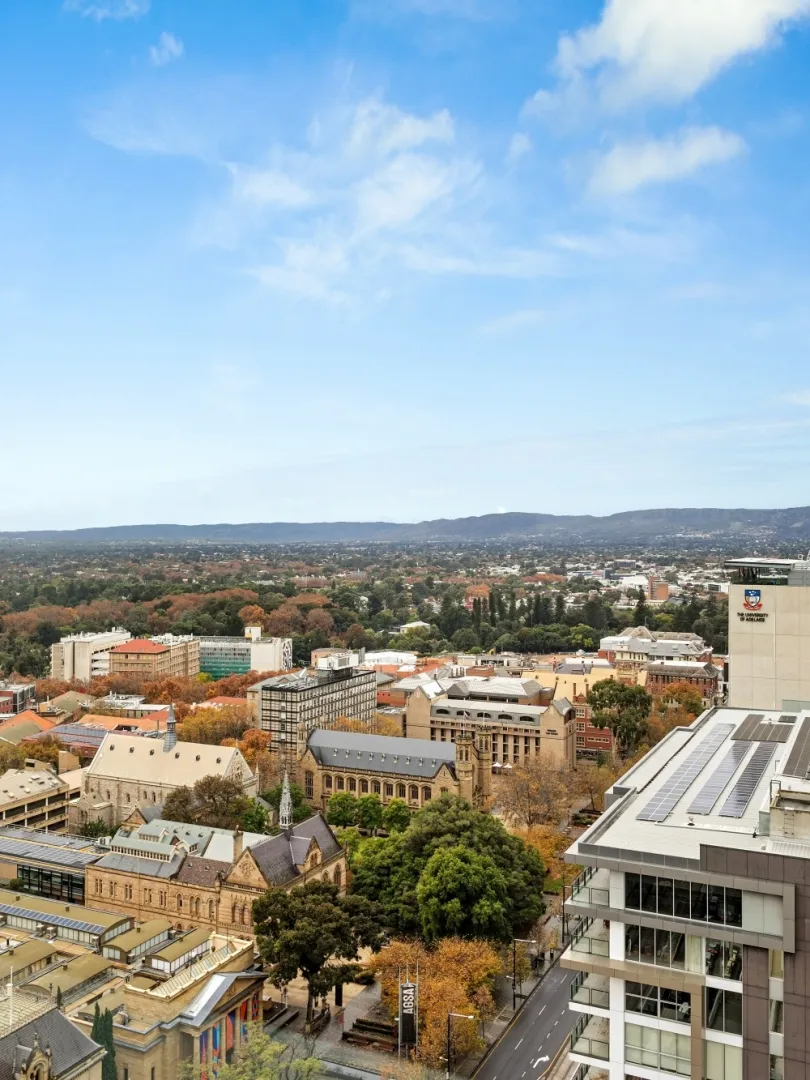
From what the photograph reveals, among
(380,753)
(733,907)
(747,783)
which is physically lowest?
(380,753)

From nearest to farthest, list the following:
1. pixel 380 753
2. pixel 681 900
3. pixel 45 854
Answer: pixel 681 900
pixel 45 854
pixel 380 753

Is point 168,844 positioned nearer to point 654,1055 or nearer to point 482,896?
point 482,896

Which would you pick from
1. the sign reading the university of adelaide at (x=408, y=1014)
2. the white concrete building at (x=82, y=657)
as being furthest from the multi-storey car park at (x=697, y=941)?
the white concrete building at (x=82, y=657)

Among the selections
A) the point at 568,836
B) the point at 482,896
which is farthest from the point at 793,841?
the point at 568,836

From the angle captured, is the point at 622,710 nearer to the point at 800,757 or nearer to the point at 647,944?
the point at 800,757

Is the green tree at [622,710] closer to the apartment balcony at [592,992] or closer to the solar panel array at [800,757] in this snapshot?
the solar panel array at [800,757]

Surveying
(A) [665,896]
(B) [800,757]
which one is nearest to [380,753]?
(B) [800,757]
